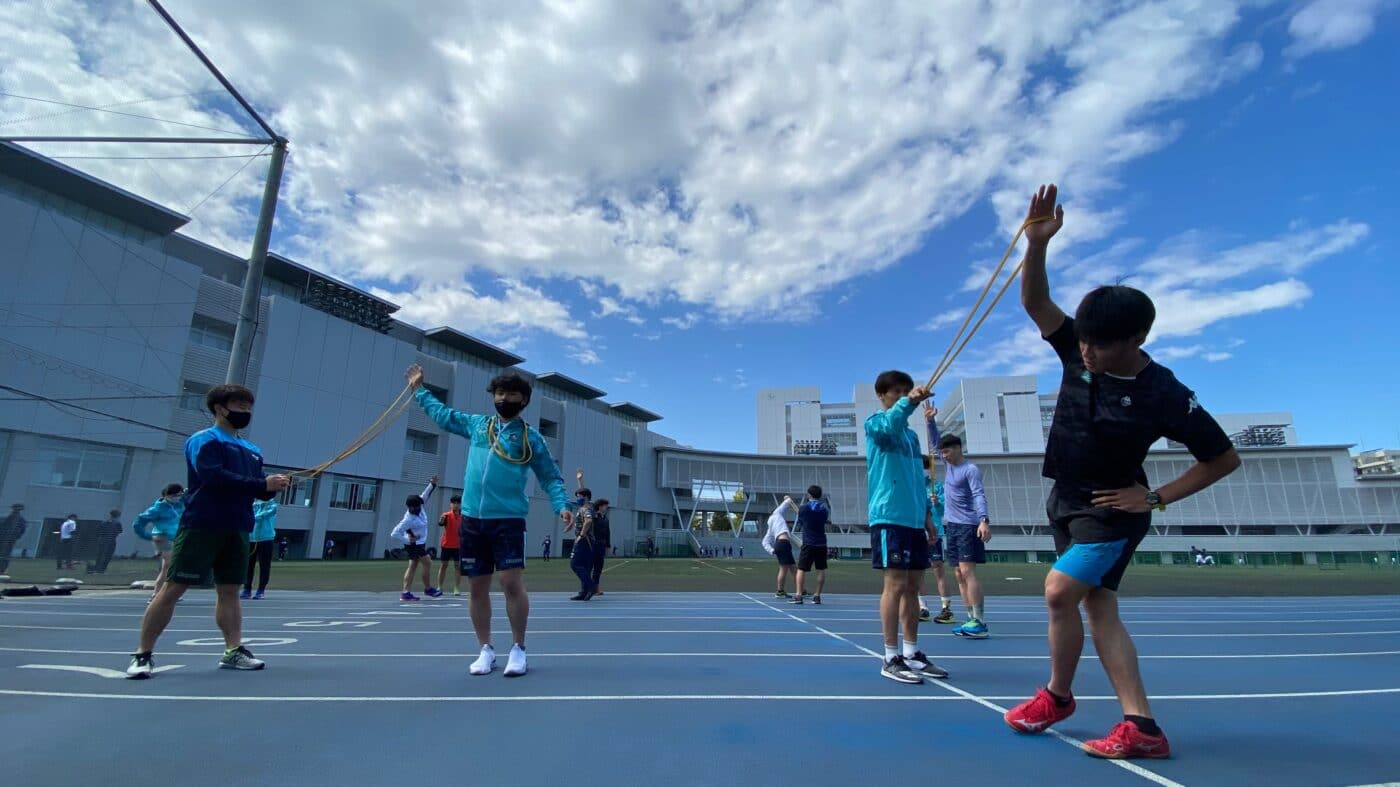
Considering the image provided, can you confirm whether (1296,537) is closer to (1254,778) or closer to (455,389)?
(455,389)

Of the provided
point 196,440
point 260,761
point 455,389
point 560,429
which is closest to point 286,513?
point 455,389

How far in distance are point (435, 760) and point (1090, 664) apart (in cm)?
447

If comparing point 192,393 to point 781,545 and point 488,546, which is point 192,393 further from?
point 488,546

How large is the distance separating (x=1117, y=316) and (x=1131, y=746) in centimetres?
168

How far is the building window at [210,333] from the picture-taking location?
31688 mm

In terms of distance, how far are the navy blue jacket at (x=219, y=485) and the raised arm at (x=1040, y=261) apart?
180 inches

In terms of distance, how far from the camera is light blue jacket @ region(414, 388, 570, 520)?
422 cm

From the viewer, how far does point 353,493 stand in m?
38.7

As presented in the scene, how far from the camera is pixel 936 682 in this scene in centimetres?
388

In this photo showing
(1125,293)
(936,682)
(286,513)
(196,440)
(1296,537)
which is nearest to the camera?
(1125,293)

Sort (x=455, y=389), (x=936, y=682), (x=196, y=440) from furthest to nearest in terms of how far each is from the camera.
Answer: (x=455, y=389) < (x=196, y=440) < (x=936, y=682)

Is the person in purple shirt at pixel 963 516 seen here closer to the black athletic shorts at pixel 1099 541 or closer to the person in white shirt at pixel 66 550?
the black athletic shorts at pixel 1099 541

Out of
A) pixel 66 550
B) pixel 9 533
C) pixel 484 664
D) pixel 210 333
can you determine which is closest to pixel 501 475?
pixel 484 664

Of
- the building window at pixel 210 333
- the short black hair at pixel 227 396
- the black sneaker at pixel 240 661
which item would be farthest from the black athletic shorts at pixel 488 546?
the building window at pixel 210 333
